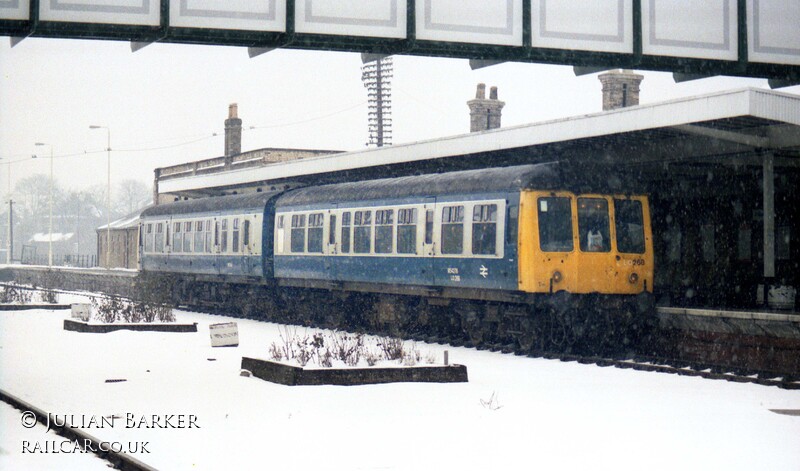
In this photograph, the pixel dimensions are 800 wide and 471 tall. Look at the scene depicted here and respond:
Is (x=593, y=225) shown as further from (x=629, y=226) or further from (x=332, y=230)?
(x=332, y=230)

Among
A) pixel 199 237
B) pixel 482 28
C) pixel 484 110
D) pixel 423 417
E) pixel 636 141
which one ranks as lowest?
pixel 423 417

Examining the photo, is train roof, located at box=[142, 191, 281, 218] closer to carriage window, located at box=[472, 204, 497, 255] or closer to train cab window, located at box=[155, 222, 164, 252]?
train cab window, located at box=[155, 222, 164, 252]

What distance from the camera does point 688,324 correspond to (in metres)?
18.6

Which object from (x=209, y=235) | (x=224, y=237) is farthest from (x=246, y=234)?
(x=209, y=235)

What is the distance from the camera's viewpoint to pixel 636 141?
20.9 meters

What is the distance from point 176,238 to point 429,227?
625 inches

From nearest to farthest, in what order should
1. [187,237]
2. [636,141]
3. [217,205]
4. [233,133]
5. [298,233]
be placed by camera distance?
[636,141], [298,233], [217,205], [187,237], [233,133]

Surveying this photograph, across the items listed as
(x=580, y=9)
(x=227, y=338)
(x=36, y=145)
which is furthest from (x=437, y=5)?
(x=36, y=145)

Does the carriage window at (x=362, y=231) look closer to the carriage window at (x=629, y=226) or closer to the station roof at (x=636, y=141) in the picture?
the station roof at (x=636, y=141)

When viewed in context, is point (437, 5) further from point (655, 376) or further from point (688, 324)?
point (688, 324)

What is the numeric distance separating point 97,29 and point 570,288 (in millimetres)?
9714

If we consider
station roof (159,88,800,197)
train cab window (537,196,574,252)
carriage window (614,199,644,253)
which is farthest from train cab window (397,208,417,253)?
carriage window (614,199,644,253)

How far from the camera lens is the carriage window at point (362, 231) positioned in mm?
23250

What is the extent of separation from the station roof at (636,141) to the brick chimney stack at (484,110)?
1425 cm
